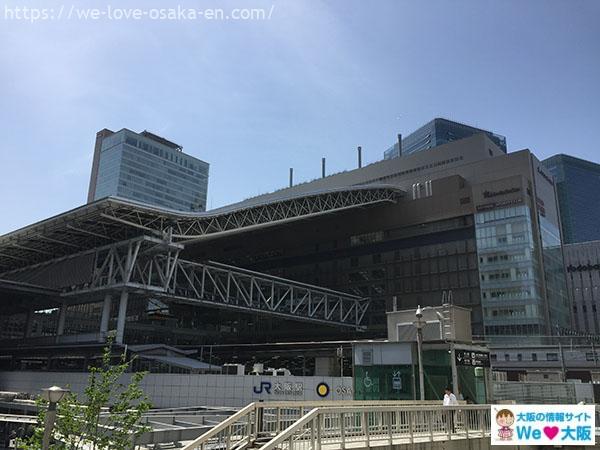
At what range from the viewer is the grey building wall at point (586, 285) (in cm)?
13450

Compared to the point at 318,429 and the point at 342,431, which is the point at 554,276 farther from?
the point at 318,429

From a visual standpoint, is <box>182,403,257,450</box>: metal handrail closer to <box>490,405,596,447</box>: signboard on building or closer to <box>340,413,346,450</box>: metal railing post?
<box>340,413,346,450</box>: metal railing post

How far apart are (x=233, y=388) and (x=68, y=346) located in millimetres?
29017

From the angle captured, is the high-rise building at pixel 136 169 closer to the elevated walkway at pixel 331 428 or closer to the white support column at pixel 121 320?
the white support column at pixel 121 320

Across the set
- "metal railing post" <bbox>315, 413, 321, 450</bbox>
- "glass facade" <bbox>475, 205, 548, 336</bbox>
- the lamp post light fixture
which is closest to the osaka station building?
"glass facade" <bbox>475, 205, 548, 336</bbox>

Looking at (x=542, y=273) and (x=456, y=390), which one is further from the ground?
(x=542, y=273)

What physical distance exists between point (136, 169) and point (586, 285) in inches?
5782

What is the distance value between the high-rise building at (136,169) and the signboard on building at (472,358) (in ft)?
551

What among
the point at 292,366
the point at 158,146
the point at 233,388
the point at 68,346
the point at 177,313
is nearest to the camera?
the point at 233,388

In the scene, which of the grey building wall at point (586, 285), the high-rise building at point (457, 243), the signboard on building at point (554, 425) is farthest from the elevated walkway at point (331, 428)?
the grey building wall at point (586, 285)

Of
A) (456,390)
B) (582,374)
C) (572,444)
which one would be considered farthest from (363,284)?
(572,444)

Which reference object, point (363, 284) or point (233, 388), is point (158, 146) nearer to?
point (363, 284)

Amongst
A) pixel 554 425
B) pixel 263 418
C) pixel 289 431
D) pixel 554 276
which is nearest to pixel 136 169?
pixel 554 276

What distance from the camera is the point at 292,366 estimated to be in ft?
228
